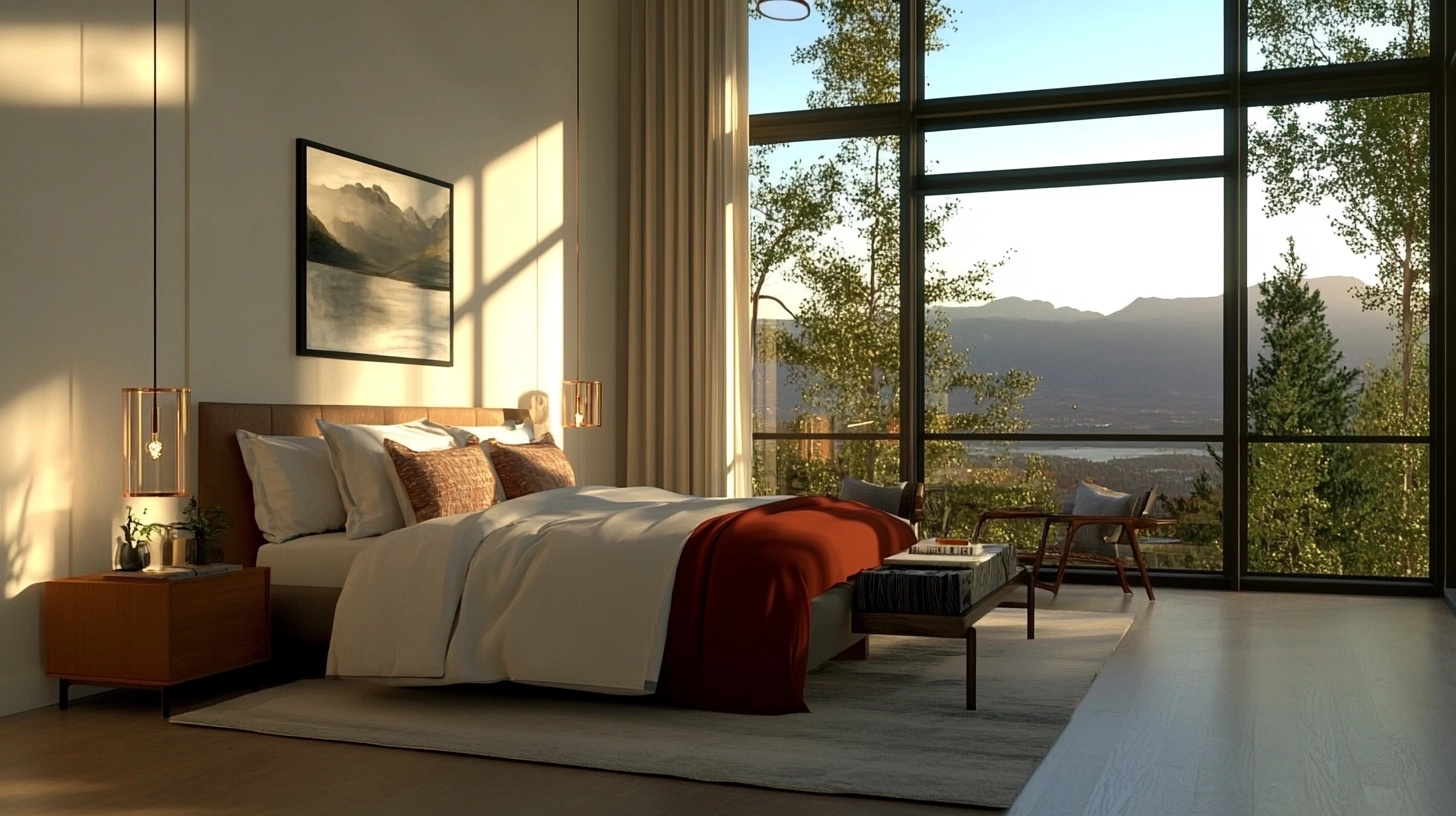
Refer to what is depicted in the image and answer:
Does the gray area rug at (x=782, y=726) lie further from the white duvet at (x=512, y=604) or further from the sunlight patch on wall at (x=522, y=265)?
the sunlight patch on wall at (x=522, y=265)

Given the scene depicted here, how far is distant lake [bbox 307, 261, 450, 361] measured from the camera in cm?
579

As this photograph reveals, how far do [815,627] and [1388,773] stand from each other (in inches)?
67.2

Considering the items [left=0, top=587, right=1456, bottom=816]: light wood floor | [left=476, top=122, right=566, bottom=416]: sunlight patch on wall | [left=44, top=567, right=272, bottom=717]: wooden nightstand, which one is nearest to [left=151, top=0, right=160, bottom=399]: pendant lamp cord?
[left=44, top=567, right=272, bottom=717]: wooden nightstand

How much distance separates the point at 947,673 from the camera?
5059mm

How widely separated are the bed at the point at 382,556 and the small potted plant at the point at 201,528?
0.53 ft

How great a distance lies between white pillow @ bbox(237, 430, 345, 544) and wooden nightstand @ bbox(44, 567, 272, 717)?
60 cm

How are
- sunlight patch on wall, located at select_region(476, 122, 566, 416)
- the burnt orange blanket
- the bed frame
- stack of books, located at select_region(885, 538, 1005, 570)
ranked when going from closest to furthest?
1. the burnt orange blanket
2. stack of books, located at select_region(885, 538, 1005, 570)
3. the bed frame
4. sunlight patch on wall, located at select_region(476, 122, 566, 416)

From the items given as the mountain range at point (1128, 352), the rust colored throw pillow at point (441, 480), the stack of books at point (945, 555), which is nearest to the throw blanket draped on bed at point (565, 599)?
the stack of books at point (945, 555)

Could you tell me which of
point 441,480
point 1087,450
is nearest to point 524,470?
point 441,480

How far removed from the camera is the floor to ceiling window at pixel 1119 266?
7445 mm

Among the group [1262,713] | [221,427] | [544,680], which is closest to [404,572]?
[544,680]

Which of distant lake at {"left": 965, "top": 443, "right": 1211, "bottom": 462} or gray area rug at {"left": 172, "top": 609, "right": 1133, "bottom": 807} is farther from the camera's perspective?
distant lake at {"left": 965, "top": 443, "right": 1211, "bottom": 462}

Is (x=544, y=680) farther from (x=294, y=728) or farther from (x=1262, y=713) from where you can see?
(x=1262, y=713)

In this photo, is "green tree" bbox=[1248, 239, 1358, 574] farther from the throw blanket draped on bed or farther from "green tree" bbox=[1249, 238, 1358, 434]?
the throw blanket draped on bed
